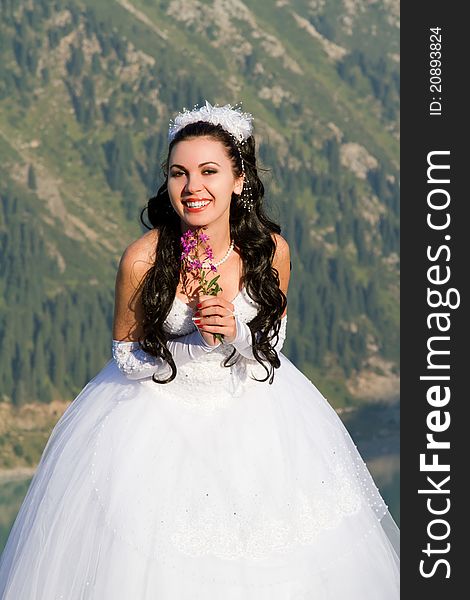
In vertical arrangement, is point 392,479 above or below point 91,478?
above

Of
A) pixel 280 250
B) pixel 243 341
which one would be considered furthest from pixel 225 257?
pixel 243 341

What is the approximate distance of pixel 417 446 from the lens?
31.8 ft

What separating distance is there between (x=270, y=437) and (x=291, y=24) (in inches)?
7274

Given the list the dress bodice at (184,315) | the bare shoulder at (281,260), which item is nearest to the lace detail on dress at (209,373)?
the dress bodice at (184,315)

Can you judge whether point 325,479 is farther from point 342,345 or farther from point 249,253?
point 342,345

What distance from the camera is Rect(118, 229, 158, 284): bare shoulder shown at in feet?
25.5

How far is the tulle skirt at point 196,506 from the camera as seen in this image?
7.35m

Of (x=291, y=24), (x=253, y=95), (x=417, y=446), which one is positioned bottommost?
(x=417, y=446)

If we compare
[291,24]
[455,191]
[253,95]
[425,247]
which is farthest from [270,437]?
[291,24]

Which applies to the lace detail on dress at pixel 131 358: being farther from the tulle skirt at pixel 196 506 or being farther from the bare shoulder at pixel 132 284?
the tulle skirt at pixel 196 506

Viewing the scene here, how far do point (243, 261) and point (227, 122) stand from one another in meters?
0.91

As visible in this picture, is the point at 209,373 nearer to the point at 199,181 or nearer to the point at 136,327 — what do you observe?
the point at 136,327

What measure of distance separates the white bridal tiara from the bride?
1 cm

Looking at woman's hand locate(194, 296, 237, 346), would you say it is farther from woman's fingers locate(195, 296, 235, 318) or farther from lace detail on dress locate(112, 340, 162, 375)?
lace detail on dress locate(112, 340, 162, 375)
